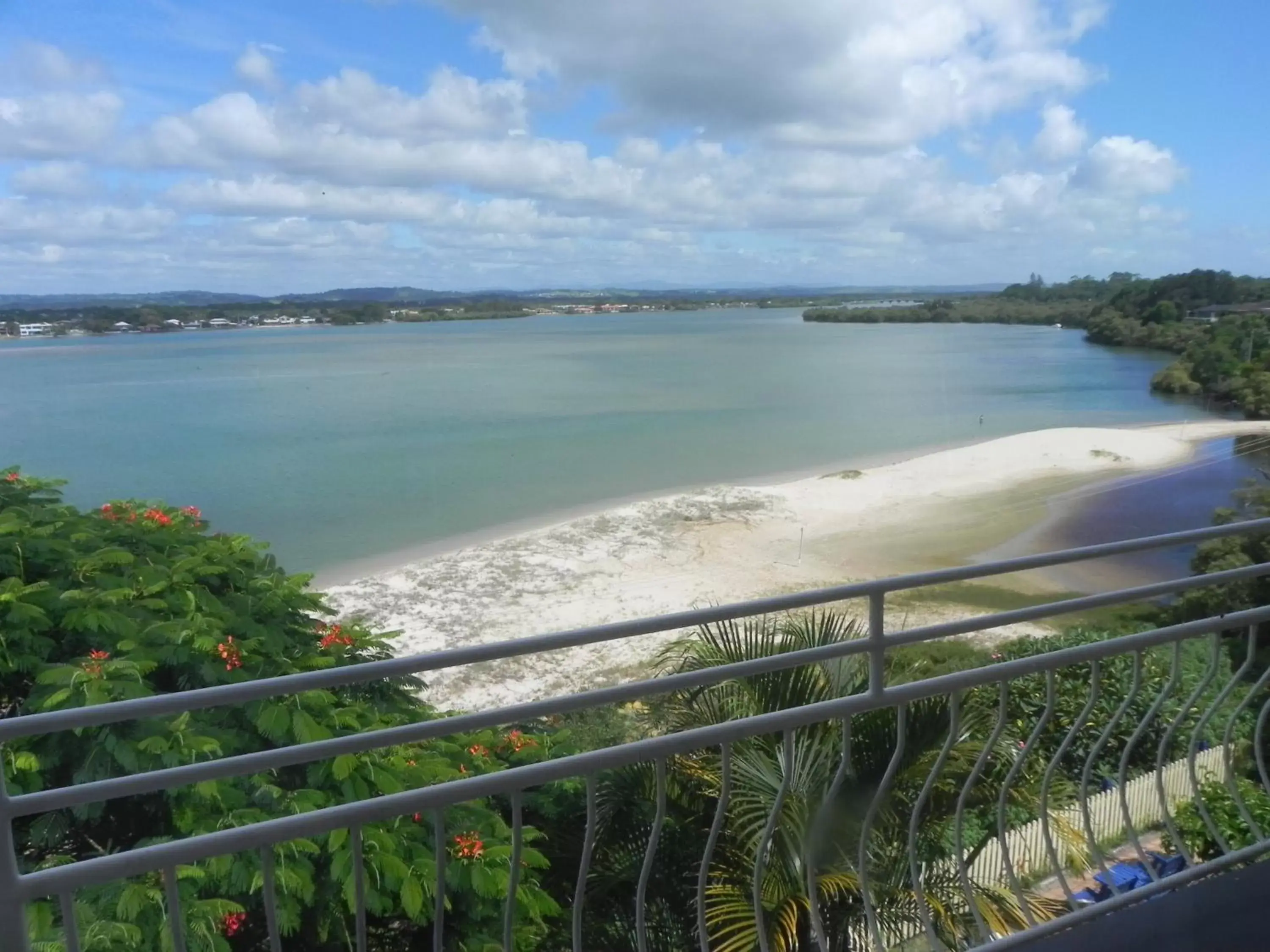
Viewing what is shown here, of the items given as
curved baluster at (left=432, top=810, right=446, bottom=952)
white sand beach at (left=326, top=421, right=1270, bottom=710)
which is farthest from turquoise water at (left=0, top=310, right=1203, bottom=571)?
curved baluster at (left=432, top=810, right=446, bottom=952)

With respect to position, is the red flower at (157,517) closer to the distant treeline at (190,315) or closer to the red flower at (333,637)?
the red flower at (333,637)

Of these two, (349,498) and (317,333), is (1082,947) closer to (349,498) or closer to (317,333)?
(349,498)

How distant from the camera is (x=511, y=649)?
6.26ft

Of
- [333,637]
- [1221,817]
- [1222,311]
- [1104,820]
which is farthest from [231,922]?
[1222,311]

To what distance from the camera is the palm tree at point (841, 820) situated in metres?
3.56

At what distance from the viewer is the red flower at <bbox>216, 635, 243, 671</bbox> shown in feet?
15.9

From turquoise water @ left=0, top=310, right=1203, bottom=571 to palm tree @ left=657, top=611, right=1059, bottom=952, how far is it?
46.1ft

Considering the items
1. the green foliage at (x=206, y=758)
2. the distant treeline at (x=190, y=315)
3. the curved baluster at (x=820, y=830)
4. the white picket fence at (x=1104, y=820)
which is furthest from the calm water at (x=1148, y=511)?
the distant treeline at (x=190, y=315)

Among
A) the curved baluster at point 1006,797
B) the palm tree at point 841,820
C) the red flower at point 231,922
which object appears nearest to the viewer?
the curved baluster at point 1006,797

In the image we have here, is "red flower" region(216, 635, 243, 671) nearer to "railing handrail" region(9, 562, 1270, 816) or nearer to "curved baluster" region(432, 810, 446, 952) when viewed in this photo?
"railing handrail" region(9, 562, 1270, 816)

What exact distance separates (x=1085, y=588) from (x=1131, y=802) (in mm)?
14658

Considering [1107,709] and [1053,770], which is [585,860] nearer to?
[1053,770]

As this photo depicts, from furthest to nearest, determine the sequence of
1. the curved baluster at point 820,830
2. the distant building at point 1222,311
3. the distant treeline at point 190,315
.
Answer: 1. the distant treeline at point 190,315
2. the distant building at point 1222,311
3. the curved baluster at point 820,830

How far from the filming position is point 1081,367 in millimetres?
73500
